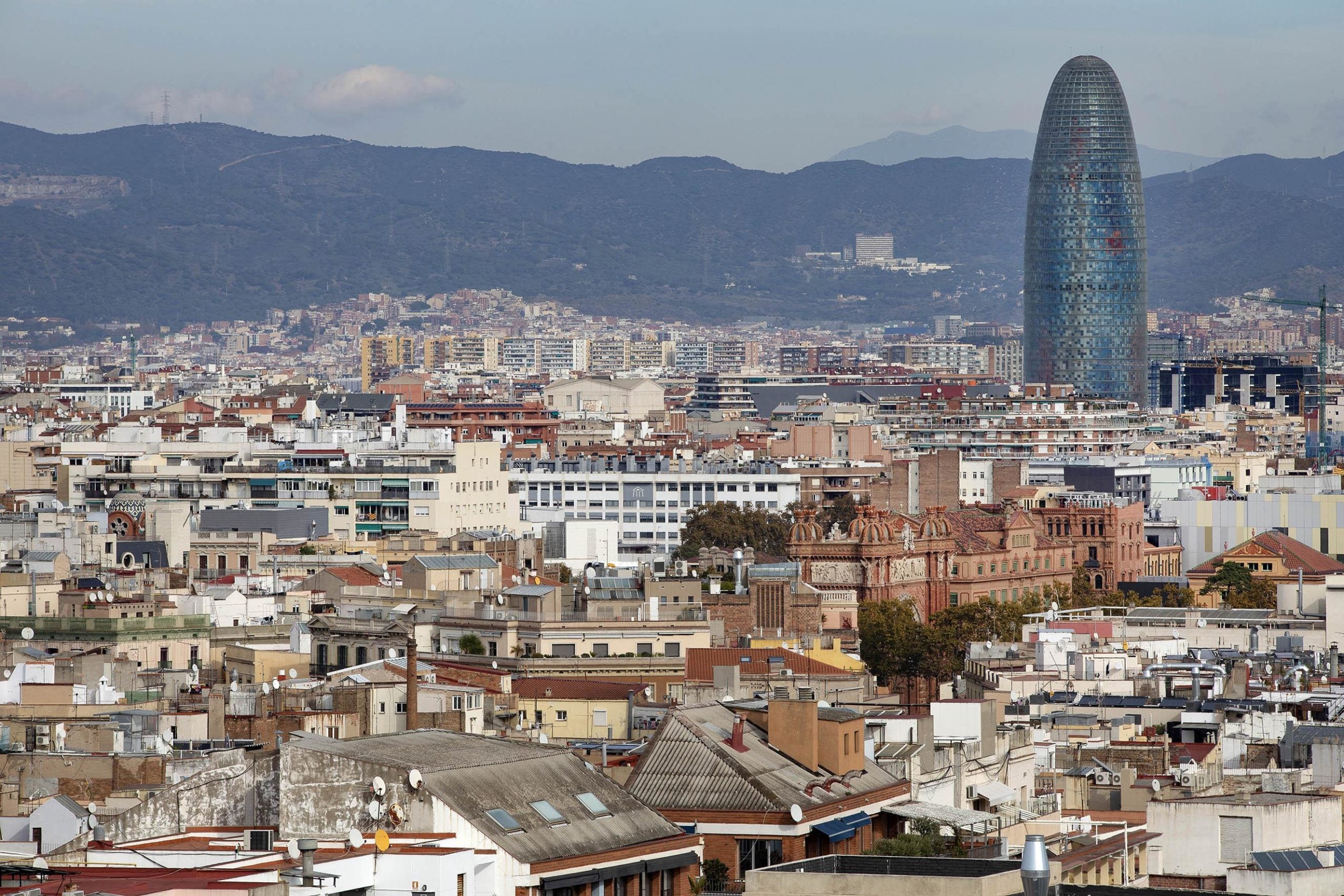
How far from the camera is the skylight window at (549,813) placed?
28938mm

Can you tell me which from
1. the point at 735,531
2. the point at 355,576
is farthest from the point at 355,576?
the point at 735,531

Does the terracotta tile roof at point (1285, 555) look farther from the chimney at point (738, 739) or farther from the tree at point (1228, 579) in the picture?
the chimney at point (738, 739)

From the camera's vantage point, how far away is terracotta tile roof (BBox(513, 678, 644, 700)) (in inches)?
1868

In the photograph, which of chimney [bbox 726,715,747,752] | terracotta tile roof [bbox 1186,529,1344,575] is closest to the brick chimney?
chimney [bbox 726,715,747,752]

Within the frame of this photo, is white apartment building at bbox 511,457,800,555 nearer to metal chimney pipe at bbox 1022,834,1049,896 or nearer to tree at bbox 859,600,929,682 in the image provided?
tree at bbox 859,600,929,682

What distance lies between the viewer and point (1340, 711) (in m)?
47.1

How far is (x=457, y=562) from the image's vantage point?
79.2m

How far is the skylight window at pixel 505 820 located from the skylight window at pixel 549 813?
451 millimetres

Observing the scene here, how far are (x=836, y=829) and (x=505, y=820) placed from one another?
441 cm

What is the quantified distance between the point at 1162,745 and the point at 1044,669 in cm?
1491

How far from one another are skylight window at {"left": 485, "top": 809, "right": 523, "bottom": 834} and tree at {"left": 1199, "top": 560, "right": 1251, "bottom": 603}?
2948 inches

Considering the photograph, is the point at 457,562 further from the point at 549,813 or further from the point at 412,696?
the point at 549,813

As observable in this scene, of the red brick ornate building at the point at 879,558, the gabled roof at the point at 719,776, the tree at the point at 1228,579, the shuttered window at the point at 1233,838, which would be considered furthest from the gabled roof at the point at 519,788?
the tree at the point at 1228,579

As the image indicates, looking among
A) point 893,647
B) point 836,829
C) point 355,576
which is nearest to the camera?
point 836,829
